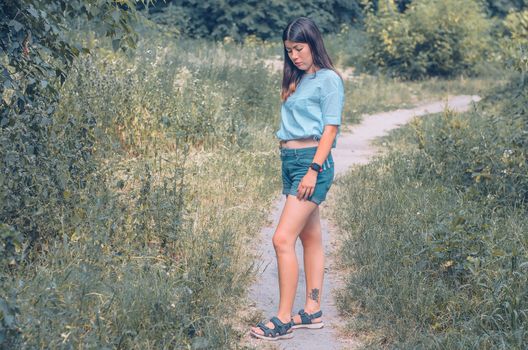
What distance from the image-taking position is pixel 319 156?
16.5 ft

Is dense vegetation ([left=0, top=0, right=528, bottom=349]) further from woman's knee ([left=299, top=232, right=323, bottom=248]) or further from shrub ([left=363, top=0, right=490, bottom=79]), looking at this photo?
shrub ([left=363, top=0, right=490, bottom=79])

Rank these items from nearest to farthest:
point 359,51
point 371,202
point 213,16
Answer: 1. point 371,202
2. point 359,51
3. point 213,16

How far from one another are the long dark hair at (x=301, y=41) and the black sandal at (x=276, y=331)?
128cm

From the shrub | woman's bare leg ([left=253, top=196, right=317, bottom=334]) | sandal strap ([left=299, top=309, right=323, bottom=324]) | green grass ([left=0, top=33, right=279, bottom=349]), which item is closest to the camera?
green grass ([left=0, top=33, right=279, bottom=349])

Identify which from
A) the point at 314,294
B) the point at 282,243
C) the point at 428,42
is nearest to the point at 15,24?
the point at 282,243

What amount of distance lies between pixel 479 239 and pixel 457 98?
462 inches

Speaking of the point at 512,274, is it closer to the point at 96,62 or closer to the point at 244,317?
the point at 244,317

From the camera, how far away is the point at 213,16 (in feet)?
81.1

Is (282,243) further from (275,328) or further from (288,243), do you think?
(275,328)

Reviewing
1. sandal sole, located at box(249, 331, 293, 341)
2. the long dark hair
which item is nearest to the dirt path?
sandal sole, located at box(249, 331, 293, 341)

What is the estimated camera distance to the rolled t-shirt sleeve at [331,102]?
5.05m

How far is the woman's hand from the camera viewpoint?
5.04 meters

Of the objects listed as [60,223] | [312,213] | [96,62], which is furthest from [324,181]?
[96,62]

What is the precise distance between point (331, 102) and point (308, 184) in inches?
18.6
